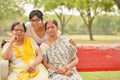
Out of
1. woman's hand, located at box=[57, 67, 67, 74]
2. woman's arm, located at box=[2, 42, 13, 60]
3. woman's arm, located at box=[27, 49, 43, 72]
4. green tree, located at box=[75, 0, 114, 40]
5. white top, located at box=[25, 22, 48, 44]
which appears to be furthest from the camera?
green tree, located at box=[75, 0, 114, 40]

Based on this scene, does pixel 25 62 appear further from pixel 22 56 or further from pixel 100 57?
pixel 100 57

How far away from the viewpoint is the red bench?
567 centimetres

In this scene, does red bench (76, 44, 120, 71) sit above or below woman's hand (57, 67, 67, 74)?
below

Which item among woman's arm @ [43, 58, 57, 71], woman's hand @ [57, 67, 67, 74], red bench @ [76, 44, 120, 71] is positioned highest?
woman's arm @ [43, 58, 57, 71]

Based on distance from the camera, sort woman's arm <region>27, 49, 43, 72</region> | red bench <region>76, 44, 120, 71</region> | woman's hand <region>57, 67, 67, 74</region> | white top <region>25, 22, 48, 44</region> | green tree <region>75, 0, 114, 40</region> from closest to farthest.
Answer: woman's arm <region>27, 49, 43, 72</region>
woman's hand <region>57, 67, 67, 74</region>
white top <region>25, 22, 48, 44</region>
red bench <region>76, 44, 120, 71</region>
green tree <region>75, 0, 114, 40</region>

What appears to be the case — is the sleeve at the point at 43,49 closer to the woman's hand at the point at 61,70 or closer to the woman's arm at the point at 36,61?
the woman's arm at the point at 36,61

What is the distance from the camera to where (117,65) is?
18.9 feet

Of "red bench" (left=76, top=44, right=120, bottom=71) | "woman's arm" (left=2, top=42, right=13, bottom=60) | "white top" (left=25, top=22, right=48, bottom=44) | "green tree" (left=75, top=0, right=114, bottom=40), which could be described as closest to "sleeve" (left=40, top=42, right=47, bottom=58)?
"white top" (left=25, top=22, right=48, bottom=44)

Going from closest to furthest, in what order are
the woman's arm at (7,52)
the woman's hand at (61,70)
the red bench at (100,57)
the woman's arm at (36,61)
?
A: the woman's arm at (7,52)
the woman's arm at (36,61)
the woman's hand at (61,70)
the red bench at (100,57)

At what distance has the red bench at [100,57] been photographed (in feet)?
18.6

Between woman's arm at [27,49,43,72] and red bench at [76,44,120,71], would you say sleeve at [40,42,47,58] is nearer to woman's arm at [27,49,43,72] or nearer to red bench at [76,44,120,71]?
woman's arm at [27,49,43,72]

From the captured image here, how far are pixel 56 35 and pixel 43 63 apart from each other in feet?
1.46

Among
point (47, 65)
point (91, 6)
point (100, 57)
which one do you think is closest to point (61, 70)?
point (47, 65)

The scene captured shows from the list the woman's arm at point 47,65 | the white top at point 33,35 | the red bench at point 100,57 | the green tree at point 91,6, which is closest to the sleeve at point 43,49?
the woman's arm at point 47,65
